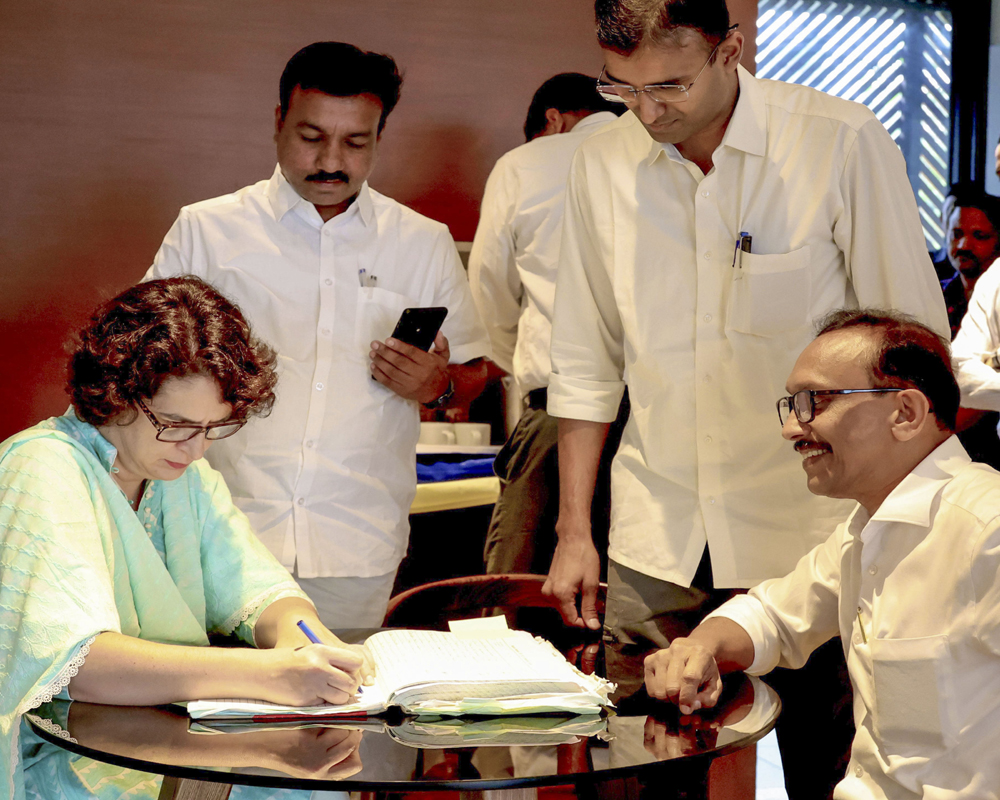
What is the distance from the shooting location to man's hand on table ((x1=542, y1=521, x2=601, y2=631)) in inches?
80.3

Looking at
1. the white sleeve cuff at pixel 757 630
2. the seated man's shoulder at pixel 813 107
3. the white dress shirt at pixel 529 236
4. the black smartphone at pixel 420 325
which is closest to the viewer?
the white sleeve cuff at pixel 757 630

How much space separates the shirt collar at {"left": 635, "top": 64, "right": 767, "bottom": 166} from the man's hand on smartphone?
85cm

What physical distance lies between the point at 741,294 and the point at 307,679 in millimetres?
1072

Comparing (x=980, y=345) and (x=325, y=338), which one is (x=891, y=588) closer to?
(x=325, y=338)

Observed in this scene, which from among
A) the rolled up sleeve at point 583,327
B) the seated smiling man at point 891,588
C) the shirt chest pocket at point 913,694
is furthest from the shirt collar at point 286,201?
the shirt chest pocket at point 913,694

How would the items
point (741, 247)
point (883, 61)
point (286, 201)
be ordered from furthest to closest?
1. point (883, 61)
2. point (286, 201)
3. point (741, 247)

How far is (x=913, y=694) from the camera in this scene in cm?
146

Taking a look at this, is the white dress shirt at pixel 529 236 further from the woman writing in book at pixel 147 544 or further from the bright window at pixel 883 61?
the bright window at pixel 883 61

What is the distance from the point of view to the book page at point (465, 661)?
4.60 feet

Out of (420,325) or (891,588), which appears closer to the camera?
(891,588)

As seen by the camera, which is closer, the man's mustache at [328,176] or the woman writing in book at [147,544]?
the woman writing in book at [147,544]

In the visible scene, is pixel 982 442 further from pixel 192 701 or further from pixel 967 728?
pixel 192 701

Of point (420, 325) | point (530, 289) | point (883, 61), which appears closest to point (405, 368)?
point (420, 325)

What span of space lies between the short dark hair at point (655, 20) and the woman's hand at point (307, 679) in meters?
1.15
